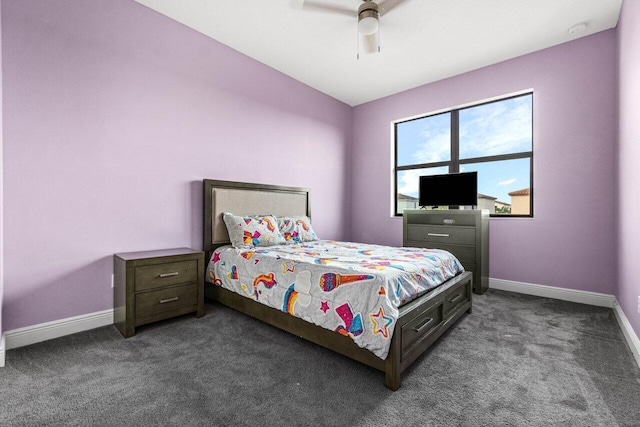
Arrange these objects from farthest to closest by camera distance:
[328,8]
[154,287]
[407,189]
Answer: [407,189] < [328,8] < [154,287]

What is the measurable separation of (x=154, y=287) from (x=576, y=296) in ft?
13.2

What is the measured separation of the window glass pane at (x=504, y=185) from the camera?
3.48 metres

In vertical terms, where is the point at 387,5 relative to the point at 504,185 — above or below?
above

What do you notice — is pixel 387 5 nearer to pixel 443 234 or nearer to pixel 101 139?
pixel 443 234

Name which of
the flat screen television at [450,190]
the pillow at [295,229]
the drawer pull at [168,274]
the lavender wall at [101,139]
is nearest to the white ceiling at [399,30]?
the lavender wall at [101,139]

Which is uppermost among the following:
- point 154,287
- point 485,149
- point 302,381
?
point 485,149

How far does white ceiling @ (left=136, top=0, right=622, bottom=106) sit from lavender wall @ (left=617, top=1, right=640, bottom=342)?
0.50 meters

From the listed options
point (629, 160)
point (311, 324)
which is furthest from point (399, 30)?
point (311, 324)

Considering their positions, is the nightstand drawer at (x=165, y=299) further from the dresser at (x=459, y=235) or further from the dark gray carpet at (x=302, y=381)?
the dresser at (x=459, y=235)

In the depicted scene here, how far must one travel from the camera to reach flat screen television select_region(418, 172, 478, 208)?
353 cm

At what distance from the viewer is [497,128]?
12.2 feet

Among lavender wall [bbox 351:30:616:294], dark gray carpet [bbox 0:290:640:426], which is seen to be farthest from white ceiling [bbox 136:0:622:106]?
dark gray carpet [bbox 0:290:640:426]

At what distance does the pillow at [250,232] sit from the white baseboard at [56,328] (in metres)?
1.19

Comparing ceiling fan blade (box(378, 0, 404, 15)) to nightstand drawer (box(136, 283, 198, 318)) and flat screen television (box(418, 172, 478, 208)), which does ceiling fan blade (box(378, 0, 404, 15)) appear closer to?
flat screen television (box(418, 172, 478, 208))
